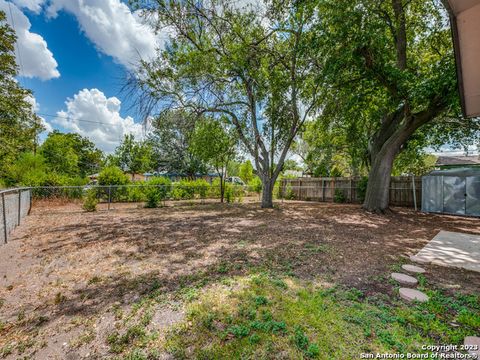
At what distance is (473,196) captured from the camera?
313 inches

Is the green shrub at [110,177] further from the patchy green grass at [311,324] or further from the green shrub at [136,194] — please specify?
the patchy green grass at [311,324]

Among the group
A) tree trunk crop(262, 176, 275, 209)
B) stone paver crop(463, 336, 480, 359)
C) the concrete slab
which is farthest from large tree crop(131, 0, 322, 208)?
stone paver crop(463, 336, 480, 359)

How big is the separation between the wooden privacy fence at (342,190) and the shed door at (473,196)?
1881 millimetres

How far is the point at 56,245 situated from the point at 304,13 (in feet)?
31.9

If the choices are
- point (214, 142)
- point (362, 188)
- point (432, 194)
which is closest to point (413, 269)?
point (432, 194)

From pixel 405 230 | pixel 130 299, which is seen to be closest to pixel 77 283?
pixel 130 299

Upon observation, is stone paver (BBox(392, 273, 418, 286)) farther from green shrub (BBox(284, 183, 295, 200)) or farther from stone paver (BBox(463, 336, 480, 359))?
green shrub (BBox(284, 183, 295, 200))

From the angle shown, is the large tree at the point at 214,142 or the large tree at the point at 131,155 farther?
A: the large tree at the point at 131,155

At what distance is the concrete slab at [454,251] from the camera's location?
329cm

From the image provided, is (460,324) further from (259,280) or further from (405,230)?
(405,230)

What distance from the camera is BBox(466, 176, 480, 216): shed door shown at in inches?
307

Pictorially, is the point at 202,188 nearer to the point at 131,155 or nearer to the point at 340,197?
the point at 340,197

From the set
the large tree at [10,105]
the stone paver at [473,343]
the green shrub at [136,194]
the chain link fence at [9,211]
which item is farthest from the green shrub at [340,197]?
the large tree at [10,105]

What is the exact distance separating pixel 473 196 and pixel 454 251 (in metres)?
6.43
